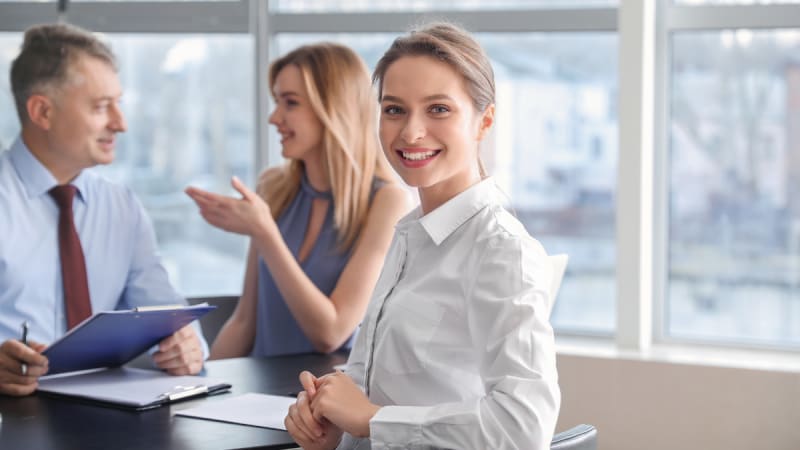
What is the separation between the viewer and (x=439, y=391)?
1.54m

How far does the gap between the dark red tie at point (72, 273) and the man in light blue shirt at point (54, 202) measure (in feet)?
0.07

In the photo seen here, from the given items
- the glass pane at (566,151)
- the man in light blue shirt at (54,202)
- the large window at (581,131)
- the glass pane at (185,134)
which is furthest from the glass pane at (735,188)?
the man in light blue shirt at (54,202)

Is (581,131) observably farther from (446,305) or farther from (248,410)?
(446,305)

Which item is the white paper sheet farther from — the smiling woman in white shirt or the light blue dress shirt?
the light blue dress shirt

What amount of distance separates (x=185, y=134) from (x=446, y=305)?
12.2ft

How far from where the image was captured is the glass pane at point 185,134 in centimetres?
499

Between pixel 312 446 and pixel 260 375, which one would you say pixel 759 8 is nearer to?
pixel 260 375

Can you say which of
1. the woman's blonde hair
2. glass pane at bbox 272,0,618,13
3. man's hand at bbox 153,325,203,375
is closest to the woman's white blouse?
the woman's blonde hair

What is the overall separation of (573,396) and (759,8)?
5.66 feet

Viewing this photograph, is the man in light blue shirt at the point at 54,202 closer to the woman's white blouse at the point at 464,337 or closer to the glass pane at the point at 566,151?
the woman's white blouse at the point at 464,337

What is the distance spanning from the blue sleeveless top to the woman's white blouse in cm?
107

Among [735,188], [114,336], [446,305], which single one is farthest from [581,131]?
[446,305]

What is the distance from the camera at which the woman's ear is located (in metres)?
1.71

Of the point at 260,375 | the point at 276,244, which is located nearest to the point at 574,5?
the point at 276,244
